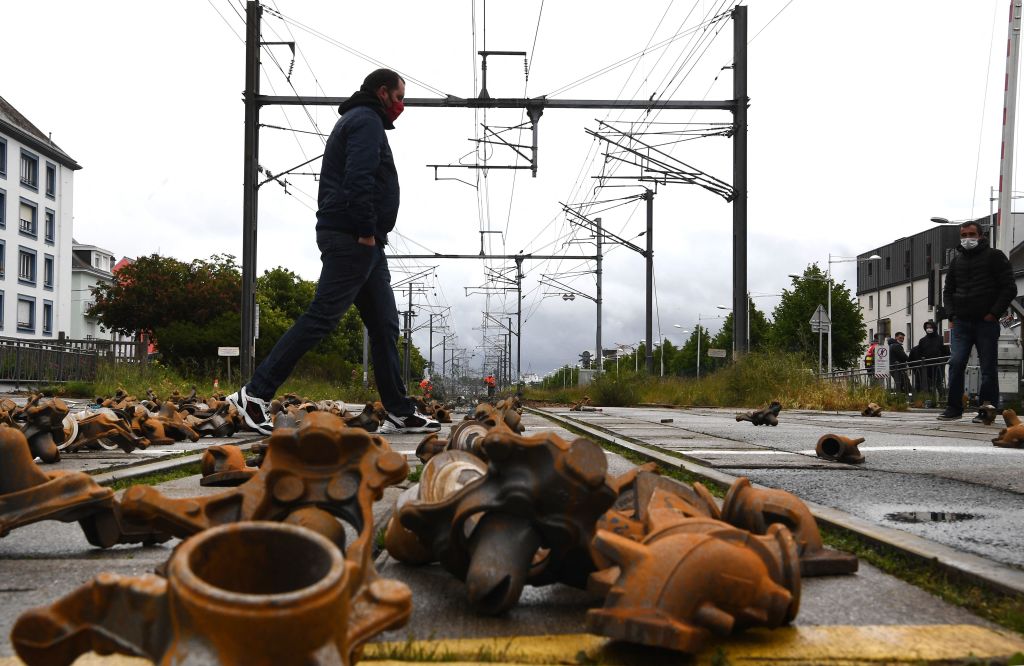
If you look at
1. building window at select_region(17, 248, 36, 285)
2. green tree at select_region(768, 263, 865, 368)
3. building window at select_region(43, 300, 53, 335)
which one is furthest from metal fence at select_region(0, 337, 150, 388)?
green tree at select_region(768, 263, 865, 368)

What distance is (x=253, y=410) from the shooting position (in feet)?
20.1

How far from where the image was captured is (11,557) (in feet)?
7.12

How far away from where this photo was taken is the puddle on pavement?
108 inches

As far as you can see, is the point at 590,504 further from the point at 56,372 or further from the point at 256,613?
the point at 56,372

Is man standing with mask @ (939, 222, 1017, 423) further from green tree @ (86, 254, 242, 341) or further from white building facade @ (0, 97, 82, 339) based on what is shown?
white building facade @ (0, 97, 82, 339)

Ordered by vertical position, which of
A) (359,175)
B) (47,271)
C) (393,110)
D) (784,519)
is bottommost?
(784,519)

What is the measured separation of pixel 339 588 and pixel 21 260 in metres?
67.8

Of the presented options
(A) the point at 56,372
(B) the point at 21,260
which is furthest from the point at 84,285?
(A) the point at 56,372

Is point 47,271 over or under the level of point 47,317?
over

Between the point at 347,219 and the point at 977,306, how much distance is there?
7299mm

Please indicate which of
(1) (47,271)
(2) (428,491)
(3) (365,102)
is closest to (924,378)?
(3) (365,102)

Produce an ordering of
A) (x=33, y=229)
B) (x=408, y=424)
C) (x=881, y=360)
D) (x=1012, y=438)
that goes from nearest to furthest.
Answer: (x=1012, y=438) → (x=408, y=424) → (x=881, y=360) → (x=33, y=229)

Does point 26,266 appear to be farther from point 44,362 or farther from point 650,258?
point 650,258

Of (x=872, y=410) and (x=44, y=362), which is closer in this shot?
(x=872, y=410)
